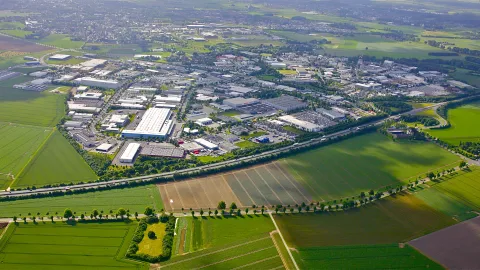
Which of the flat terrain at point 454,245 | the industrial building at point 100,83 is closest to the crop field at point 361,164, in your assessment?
the flat terrain at point 454,245

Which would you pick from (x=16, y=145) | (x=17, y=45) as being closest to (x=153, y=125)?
(x=16, y=145)

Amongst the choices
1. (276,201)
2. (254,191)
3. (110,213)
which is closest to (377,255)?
(276,201)

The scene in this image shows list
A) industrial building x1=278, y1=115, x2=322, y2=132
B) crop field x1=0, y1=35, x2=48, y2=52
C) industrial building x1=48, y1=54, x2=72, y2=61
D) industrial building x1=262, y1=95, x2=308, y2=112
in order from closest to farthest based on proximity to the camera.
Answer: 1. industrial building x1=278, y1=115, x2=322, y2=132
2. industrial building x1=262, y1=95, x2=308, y2=112
3. industrial building x1=48, y1=54, x2=72, y2=61
4. crop field x1=0, y1=35, x2=48, y2=52

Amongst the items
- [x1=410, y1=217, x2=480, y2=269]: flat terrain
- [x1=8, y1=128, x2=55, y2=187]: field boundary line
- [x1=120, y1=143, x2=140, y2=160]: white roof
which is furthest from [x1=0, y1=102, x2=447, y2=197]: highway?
[x1=410, y1=217, x2=480, y2=269]: flat terrain

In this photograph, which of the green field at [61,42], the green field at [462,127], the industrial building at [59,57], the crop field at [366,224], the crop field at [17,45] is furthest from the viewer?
the green field at [61,42]

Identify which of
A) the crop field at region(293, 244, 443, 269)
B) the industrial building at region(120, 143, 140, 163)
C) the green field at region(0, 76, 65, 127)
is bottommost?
the green field at region(0, 76, 65, 127)

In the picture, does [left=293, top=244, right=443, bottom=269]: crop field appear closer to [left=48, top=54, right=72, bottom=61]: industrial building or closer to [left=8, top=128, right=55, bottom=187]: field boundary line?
[left=8, top=128, right=55, bottom=187]: field boundary line

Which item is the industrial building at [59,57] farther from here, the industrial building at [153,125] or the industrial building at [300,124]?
the industrial building at [300,124]

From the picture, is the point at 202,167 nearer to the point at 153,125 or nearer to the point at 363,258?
the point at 153,125
